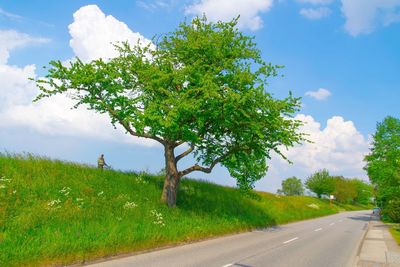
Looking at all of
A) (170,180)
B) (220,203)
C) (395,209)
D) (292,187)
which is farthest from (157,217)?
(292,187)

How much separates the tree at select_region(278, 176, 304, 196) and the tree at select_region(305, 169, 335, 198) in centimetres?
3188

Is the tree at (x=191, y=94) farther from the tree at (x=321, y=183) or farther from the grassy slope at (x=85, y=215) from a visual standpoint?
the tree at (x=321, y=183)

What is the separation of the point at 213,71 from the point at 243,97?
114 inches

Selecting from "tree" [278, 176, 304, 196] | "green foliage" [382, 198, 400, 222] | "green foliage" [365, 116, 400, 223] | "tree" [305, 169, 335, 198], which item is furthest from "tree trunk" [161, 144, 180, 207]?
"tree" [278, 176, 304, 196]

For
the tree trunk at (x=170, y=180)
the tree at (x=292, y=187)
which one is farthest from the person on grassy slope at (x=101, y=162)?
the tree at (x=292, y=187)

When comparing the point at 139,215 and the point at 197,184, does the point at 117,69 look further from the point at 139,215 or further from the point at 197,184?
the point at 197,184

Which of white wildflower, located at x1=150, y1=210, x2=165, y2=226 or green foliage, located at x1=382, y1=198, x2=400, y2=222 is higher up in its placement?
Answer: green foliage, located at x1=382, y1=198, x2=400, y2=222

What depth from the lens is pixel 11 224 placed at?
502 inches

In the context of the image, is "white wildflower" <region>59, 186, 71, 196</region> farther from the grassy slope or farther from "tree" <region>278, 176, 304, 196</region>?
"tree" <region>278, 176, 304, 196</region>

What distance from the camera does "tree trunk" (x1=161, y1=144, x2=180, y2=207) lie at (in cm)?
2205

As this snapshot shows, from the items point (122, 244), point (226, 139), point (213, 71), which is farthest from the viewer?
point (226, 139)

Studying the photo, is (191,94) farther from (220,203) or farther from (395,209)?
(395,209)

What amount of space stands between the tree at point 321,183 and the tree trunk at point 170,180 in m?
82.3

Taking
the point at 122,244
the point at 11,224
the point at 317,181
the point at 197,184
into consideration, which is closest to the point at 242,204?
the point at 197,184
